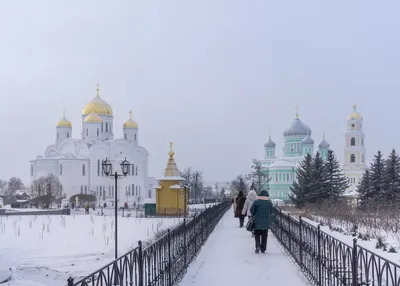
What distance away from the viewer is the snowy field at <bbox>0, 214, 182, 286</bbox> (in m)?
11.6

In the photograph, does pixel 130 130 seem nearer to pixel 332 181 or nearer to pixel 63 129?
pixel 63 129

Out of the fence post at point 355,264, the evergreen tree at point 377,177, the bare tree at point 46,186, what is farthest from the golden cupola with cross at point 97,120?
the fence post at point 355,264

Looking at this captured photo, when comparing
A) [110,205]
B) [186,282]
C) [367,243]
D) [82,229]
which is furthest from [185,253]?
[110,205]

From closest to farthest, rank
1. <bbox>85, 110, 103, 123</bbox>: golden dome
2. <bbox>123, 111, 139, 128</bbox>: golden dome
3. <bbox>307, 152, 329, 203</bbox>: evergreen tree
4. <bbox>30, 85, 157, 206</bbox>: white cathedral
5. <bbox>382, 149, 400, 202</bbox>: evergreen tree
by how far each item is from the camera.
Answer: <bbox>382, 149, 400, 202</bbox>: evergreen tree, <bbox>307, 152, 329, 203</bbox>: evergreen tree, <bbox>30, 85, 157, 206</bbox>: white cathedral, <bbox>85, 110, 103, 123</bbox>: golden dome, <bbox>123, 111, 139, 128</bbox>: golden dome

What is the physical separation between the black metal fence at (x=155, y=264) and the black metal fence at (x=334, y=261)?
2.11 metres

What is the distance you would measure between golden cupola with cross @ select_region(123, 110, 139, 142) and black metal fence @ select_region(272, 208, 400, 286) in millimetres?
57658

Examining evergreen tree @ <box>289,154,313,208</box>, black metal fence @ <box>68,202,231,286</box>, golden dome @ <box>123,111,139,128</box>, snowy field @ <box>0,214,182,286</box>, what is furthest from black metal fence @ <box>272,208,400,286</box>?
golden dome @ <box>123,111,139,128</box>

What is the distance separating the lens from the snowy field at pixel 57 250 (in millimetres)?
11604

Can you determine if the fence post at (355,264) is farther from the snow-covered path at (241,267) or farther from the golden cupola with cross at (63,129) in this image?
the golden cupola with cross at (63,129)

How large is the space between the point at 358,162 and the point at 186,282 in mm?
73271

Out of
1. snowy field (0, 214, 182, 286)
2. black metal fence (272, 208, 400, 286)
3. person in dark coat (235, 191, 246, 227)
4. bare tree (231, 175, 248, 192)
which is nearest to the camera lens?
black metal fence (272, 208, 400, 286)

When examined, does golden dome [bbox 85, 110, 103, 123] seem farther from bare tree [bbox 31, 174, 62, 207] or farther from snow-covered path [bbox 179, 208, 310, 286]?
snow-covered path [bbox 179, 208, 310, 286]

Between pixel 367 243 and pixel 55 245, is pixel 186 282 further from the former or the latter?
pixel 55 245

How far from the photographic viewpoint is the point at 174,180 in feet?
115
